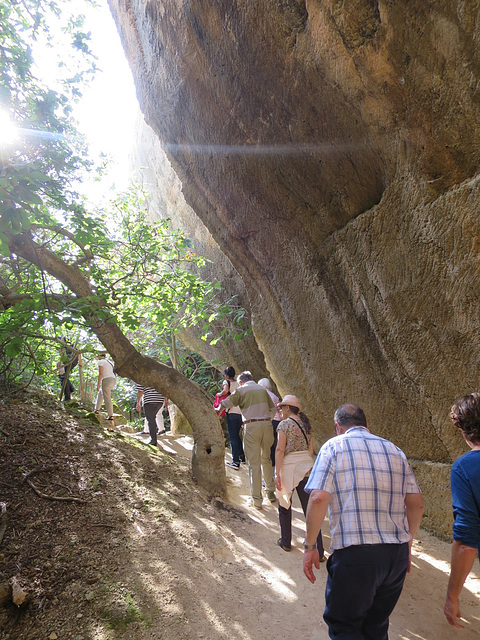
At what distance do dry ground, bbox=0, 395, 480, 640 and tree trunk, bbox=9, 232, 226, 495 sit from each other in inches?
14.8

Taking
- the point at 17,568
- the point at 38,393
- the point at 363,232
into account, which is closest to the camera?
the point at 17,568

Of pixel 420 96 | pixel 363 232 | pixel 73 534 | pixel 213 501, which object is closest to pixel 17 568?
pixel 73 534

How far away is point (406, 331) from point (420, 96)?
241 centimetres

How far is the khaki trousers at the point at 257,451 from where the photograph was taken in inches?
217

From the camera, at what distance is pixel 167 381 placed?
5961mm

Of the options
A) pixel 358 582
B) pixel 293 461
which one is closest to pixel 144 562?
pixel 293 461

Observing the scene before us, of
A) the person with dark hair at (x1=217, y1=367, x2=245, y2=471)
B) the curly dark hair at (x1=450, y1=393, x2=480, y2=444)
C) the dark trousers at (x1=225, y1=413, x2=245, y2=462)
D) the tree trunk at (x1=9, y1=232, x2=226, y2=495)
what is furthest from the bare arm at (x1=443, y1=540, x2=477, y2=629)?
the dark trousers at (x1=225, y1=413, x2=245, y2=462)

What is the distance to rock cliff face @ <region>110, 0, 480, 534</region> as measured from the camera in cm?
365

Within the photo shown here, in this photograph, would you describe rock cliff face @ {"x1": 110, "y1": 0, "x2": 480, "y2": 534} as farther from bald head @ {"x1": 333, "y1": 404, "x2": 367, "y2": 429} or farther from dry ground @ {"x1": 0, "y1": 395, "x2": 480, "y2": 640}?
bald head @ {"x1": 333, "y1": 404, "x2": 367, "y2": 429}

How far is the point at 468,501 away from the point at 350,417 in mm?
758

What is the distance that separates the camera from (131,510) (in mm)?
4305

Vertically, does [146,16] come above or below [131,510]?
above

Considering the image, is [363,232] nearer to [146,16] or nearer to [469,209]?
[469,209]

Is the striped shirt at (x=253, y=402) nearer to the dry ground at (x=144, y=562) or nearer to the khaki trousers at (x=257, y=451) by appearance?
the khaki trousers at (x=257, y=451)
